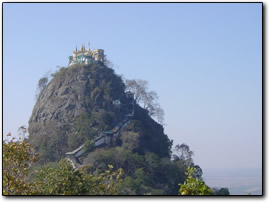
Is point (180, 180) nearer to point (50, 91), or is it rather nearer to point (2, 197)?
point (50, 91)

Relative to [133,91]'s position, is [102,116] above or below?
below

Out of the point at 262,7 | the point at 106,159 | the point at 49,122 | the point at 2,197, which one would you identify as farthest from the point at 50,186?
the point at 49,122

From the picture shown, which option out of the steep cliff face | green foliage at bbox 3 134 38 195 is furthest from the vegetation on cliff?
green foliage at bbox 3 134 38 195

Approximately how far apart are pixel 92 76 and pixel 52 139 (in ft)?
23.6

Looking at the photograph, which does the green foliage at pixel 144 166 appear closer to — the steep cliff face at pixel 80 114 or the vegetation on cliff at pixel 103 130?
the vegetation on cliff at pixel 103 130

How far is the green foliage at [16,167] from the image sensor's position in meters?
9.32

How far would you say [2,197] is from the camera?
331 inches

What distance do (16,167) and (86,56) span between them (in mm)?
35501

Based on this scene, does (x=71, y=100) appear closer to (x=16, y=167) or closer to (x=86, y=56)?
(x=86, y=56)

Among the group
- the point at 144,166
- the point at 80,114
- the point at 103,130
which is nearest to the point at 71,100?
the point at 80,114

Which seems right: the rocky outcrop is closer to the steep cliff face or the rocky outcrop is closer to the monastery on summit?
the steep cliff face

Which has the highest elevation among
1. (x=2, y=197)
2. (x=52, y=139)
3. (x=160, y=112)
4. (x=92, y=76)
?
(x=92, y=76)

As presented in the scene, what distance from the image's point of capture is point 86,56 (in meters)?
45.3

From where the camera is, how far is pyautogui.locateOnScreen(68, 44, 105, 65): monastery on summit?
45281 mm
